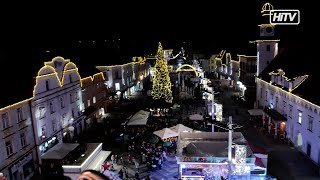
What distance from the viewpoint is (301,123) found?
33.0 m

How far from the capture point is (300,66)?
38.7 metres

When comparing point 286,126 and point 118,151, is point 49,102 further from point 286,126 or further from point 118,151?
point 286,126

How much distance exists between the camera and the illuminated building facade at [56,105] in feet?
102

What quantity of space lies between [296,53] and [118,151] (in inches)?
1076

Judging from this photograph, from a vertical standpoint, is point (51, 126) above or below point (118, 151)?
above

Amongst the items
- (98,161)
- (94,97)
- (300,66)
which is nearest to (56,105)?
(98,161)

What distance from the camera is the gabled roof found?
1274 inches

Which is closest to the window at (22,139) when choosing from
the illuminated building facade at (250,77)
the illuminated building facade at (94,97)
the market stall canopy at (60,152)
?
the market stall canopy at (60,152)

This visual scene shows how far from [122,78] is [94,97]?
14.9 metres

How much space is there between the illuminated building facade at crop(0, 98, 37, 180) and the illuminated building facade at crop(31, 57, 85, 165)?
1.03m

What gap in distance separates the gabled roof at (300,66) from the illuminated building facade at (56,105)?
2534 cm

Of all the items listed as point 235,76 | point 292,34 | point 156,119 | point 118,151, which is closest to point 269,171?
point 118,151

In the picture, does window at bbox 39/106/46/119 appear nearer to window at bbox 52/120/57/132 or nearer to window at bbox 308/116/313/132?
window at bbox 52/120/57/132

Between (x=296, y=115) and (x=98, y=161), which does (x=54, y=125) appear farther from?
(x=296, y=115)
